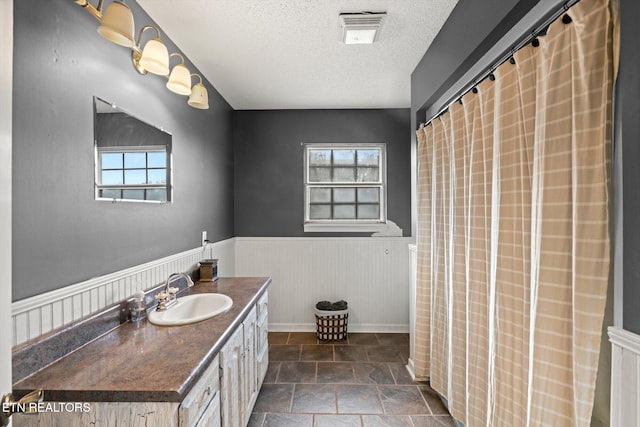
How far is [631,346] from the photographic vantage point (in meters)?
0.84

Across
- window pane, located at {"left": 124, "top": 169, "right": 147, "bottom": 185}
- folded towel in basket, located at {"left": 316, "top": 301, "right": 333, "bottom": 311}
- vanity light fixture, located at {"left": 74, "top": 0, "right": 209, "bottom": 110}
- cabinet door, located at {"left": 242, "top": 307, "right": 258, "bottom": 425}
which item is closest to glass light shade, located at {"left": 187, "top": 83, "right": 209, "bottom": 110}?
vanity light fixture, located at {"left": 74, "top": 0, "right": 209, "bottom": 110}

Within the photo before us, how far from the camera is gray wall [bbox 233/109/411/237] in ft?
12.0

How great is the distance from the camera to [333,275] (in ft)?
11.9

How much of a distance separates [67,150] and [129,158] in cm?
40

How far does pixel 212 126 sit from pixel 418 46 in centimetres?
197

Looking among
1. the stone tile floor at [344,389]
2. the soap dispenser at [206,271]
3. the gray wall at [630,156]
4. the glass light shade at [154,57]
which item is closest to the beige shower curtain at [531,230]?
the gray wall at [630,156]

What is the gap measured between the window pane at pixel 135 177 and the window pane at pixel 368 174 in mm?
2469

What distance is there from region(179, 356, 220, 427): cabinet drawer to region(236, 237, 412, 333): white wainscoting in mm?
2236

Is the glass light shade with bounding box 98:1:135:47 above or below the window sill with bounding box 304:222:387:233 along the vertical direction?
above

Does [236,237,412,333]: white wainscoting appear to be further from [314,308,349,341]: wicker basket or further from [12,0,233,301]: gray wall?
[12,0,233,301]: gray wall

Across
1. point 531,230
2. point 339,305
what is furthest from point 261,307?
point 531,230

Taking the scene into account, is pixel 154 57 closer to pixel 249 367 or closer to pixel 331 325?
pixel 249 367

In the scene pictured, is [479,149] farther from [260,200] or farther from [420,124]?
[260,200]

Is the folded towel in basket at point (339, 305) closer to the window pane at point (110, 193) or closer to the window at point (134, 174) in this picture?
the window at point (134, 174)
